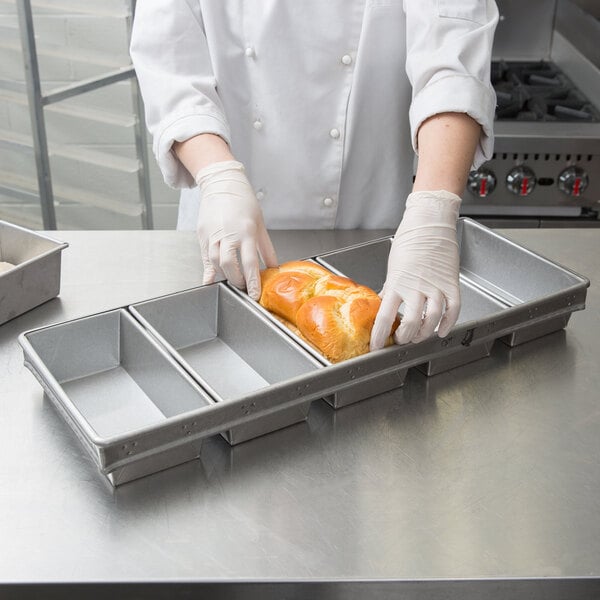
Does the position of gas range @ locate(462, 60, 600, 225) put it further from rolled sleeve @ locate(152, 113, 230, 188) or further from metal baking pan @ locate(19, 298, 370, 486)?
metal baking pan @ locate(19, 298, 370, 486)

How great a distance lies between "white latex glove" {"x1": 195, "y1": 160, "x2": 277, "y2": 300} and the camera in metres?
1.55

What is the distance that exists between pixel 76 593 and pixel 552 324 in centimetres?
99

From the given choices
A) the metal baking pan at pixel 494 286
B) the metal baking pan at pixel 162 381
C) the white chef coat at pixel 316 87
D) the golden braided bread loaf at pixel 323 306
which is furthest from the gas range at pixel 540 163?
the metal baking pan at pixel 162 381

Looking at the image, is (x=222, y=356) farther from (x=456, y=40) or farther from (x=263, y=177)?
(x=456, y=40)

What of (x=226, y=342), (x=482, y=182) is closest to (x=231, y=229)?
(x=226, y=342)

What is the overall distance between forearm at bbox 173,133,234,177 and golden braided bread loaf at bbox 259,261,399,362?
0.32 m

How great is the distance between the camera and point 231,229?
5.24ft

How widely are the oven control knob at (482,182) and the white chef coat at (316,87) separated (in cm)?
72

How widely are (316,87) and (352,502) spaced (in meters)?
1.14

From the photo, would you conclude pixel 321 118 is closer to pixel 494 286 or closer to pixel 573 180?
pixel 494 286

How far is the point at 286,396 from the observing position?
49.6 inches

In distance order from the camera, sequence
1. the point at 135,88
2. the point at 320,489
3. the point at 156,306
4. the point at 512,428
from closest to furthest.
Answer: the point at 320,489, the point at 512,428, the point at 156,306, the point at 135,88

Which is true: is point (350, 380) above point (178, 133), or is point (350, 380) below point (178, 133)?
below

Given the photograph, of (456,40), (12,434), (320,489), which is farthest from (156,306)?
(456,40)
